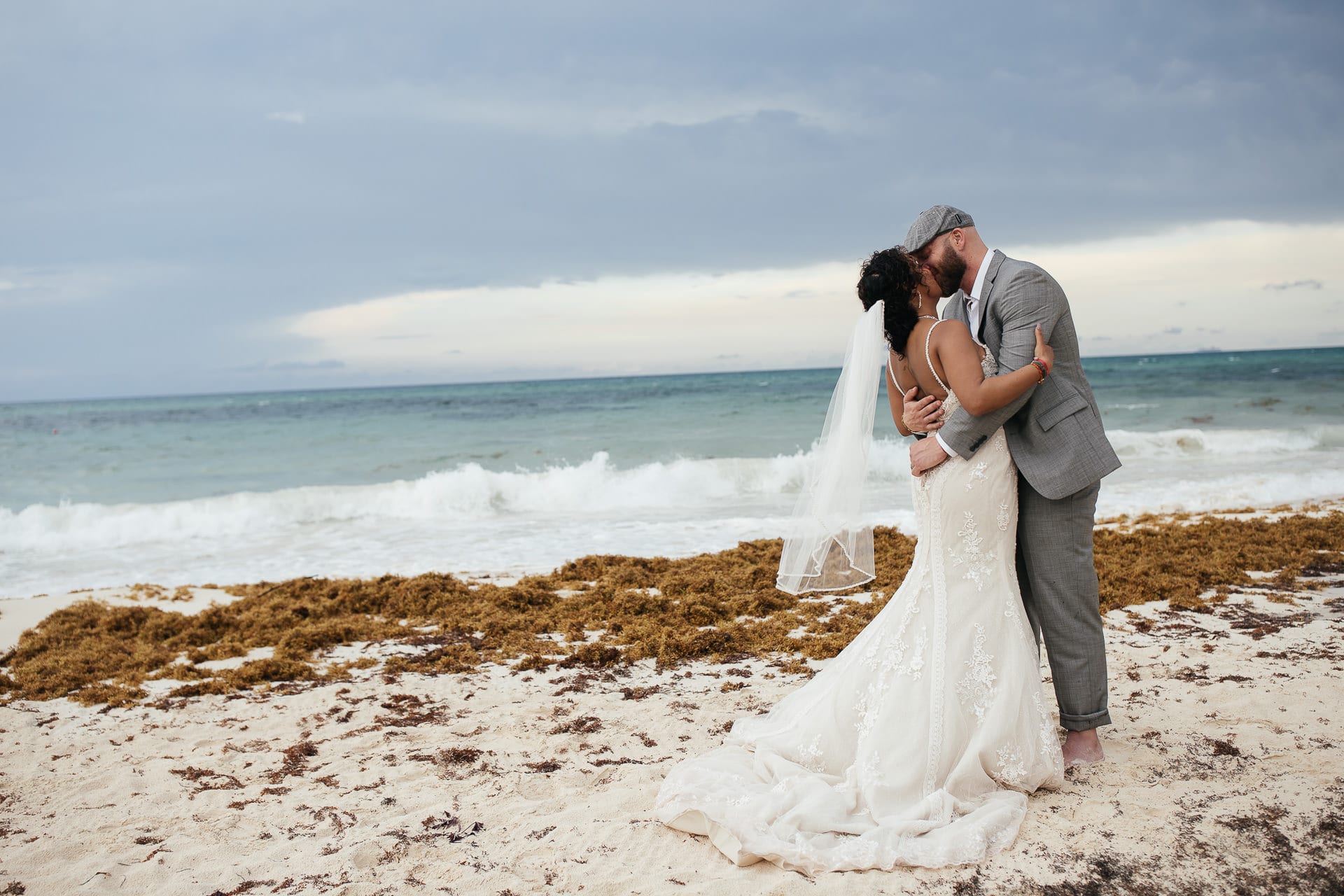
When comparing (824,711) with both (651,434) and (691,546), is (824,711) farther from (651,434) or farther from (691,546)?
(651,434)

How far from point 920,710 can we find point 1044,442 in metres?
1.16

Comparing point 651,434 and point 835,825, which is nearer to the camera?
point 835,825

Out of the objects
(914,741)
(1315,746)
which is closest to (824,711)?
(914,741)

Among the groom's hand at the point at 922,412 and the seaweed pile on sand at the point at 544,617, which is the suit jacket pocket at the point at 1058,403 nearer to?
the groom's hand at the point at 922,412

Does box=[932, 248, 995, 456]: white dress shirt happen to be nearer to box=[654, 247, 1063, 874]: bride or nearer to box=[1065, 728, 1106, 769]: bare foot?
box=[654, 247, 1063, 874]: bride

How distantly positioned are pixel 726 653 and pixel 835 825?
7.81 feet

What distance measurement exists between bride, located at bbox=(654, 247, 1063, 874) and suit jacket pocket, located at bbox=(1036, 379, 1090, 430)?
174mm

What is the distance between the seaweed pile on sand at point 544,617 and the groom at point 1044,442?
1.83 m

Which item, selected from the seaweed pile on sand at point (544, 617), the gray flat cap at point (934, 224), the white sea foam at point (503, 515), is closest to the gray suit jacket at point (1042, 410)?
the gray flat cap at point (934, 224)

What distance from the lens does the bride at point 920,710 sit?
2.92 m

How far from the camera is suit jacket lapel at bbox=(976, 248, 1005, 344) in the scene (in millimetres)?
3379

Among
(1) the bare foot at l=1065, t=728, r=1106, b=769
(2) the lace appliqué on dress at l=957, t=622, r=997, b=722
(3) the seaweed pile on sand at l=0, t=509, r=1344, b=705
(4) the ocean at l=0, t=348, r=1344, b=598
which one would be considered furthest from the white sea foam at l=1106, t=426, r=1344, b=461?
(2) the lace appliqué on dress at l=957, t=622, r=997, b=722

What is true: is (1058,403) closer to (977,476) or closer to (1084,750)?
(977,476)

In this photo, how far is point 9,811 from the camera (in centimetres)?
351
